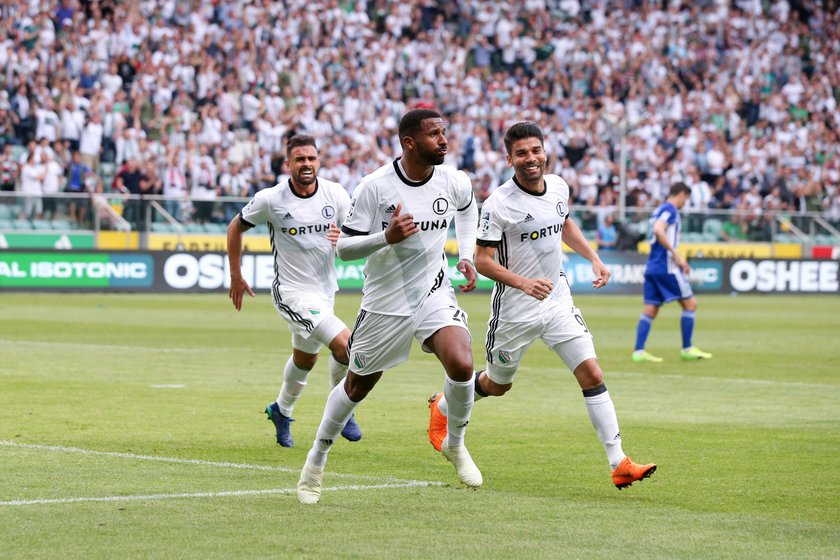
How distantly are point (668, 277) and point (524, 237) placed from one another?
9.57 meters

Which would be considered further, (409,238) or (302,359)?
(302,359)

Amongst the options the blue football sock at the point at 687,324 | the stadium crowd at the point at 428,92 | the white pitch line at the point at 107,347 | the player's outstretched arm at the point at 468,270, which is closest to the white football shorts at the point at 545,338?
the player's outstretched arm at the point at 468,270

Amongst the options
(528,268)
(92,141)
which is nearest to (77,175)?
(92,141)

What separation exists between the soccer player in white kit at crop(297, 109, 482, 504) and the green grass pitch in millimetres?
605

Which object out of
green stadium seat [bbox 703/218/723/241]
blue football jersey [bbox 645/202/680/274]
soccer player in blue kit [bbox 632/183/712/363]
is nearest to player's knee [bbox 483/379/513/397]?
soccer player in blue kit [bbox 632/183/712/363]

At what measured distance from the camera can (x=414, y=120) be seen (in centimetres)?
798

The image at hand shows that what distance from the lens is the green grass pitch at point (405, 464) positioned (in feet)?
22.1

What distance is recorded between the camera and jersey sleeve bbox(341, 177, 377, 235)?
8.06m

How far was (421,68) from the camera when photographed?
3853cm

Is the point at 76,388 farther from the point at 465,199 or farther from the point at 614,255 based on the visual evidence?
the point at 614,255

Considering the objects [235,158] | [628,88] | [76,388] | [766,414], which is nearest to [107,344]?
[76,388]

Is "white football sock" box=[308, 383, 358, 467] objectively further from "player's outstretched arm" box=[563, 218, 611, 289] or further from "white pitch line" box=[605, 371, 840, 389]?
"white pitch line" box=[605, 371, 840, 389]

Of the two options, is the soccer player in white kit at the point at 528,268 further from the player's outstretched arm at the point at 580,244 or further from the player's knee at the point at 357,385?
the player's knee at the point at 357,385

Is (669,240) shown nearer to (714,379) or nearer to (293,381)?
(714,379)
